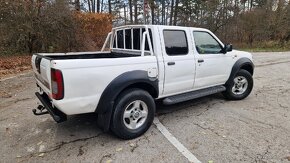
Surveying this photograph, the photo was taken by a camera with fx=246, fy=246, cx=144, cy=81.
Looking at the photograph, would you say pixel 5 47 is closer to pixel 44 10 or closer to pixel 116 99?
pixel 44 10

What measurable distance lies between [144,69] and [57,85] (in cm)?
142

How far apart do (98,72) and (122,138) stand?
46.8 inches

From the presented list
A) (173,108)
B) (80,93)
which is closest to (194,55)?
(173,108)

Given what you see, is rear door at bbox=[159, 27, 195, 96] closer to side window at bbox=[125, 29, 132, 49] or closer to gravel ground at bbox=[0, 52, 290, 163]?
gravel ground at bbox=[0, 52, 290, 163]

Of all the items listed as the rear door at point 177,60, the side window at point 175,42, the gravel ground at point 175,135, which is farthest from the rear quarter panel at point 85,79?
the side window at point 175,42

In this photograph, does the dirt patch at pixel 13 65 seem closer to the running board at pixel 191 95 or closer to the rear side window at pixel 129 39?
the rear side window at pixel 129 39

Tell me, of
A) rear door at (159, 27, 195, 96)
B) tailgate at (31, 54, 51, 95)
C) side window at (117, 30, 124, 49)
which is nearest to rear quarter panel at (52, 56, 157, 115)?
tailgate at (31, 54, 51, 95)

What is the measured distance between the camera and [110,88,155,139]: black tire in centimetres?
388

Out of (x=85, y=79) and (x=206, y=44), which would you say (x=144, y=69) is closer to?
(x=85, y=79)

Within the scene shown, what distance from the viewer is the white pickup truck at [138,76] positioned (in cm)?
348

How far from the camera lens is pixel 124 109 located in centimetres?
394

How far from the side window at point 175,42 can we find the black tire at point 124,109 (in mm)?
970

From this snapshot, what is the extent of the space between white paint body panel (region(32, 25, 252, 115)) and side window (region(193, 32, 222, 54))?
0.39 ft

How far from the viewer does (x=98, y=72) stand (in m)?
3.57
